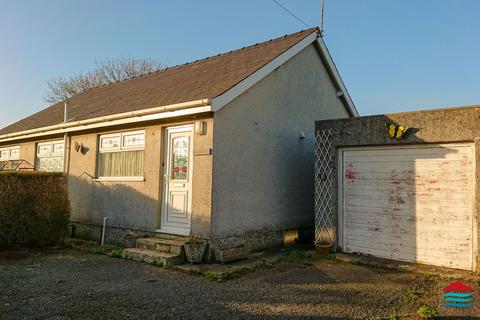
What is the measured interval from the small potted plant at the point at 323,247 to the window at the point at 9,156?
1161 centimetres

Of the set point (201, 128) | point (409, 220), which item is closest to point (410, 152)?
point (409, 220)

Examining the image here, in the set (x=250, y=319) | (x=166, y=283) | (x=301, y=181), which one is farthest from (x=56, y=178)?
(x=250, y=319)

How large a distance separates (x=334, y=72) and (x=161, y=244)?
25.5 ft

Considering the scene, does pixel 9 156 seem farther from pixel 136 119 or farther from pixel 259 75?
pixel 259 75

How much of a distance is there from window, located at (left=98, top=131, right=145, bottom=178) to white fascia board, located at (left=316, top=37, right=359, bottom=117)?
5.85 metres

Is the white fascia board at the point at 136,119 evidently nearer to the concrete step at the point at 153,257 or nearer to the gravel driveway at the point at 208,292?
Answer: the concrete step at the point at 153,257

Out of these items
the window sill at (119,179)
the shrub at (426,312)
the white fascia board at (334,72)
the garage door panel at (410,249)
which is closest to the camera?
the shrub at (426,312)

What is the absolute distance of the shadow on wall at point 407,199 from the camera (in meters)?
7.07

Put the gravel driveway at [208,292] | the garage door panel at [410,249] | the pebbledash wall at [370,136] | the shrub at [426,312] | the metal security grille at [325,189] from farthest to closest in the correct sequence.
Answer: the metal security grille at [325,189]
the garage door panel at [410,249]
the pebbledash wall at [370,136]
the gravel driveway at [208,292]
the shrub at [426,312]

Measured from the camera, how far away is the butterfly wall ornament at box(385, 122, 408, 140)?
25.0ft

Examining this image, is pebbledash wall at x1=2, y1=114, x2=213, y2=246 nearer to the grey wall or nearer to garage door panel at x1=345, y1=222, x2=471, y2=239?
the grey wall

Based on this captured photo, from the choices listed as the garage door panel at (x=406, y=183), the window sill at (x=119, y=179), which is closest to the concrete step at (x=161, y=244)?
the window sill at (x=119, y=179)

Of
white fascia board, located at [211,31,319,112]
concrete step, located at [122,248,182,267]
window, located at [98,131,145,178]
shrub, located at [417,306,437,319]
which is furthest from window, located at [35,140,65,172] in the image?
shrub, located at [417,306,437,319]

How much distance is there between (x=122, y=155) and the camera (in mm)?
9820
